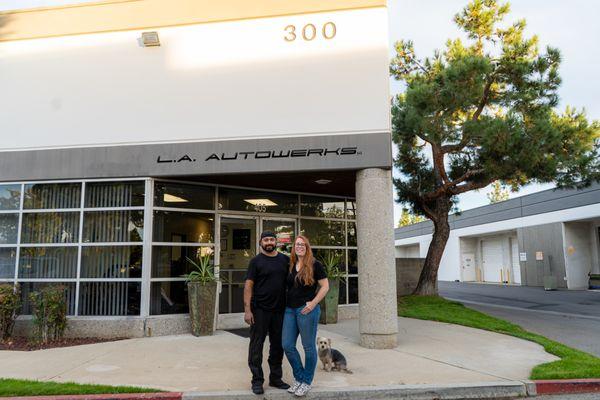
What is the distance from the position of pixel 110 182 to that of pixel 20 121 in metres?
2.40

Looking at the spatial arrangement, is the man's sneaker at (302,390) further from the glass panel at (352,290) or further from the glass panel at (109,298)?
the glass panel at (352,290)

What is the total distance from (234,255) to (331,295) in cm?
239

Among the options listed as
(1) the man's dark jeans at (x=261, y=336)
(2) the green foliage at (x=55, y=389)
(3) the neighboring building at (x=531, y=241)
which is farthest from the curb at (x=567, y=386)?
(3) the neighboring building at (x=531, y=241)

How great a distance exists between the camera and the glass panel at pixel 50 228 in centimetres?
957

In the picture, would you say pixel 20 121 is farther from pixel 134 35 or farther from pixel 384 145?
pixel 384 145

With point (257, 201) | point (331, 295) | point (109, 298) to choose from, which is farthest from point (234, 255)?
point (109, 298)

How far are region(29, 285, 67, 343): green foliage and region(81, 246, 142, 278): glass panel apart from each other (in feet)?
2.53

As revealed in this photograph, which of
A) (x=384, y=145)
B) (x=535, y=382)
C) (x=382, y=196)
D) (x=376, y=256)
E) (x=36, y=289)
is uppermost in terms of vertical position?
(x=384, y=145)

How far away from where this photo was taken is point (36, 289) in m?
9.42

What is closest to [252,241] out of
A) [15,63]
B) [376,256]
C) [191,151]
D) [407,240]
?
[191,151]

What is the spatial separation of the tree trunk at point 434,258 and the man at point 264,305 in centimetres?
1182

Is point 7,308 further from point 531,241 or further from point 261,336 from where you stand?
point 531,241

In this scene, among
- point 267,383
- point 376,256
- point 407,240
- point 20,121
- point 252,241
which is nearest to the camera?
point 267,383

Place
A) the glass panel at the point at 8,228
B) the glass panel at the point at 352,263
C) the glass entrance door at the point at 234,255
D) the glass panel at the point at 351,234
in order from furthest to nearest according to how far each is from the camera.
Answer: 1. the glass panel at the point at 351,234
2. the glass panel at the point at 352,263
3. the glass entrance door at the point at 234,255
4. the glass panel at the point at 8,228
